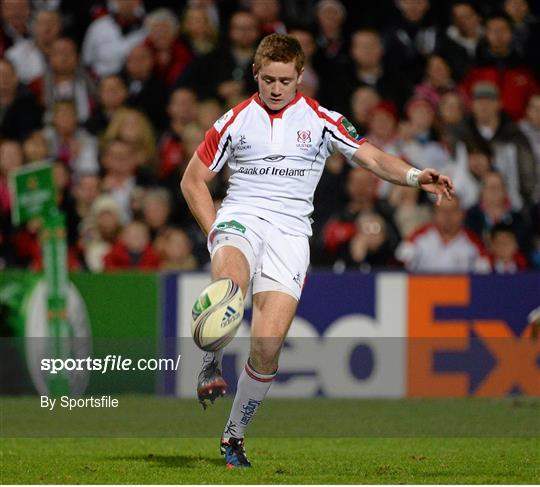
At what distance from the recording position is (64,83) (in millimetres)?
17703

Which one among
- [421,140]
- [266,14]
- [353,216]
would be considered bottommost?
[353,216]

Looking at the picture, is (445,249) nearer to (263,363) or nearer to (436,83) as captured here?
(436,83)

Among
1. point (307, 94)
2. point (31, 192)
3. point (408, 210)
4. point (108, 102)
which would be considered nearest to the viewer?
point (31, 192)

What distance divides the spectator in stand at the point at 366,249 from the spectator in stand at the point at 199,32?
340 cm

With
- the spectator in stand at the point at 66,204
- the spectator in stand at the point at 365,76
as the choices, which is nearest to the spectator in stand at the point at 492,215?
the spectator in stand at the point at 365,76

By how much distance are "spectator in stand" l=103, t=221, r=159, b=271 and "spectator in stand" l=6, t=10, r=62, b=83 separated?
10.2 ft

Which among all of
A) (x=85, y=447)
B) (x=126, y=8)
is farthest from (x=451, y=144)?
(x=85, y=447)

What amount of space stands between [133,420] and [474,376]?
3927 millimetres

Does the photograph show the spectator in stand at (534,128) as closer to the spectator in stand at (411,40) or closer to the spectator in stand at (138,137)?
the spectator in stand at (411,40)

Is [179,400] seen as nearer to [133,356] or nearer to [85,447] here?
[133,356]

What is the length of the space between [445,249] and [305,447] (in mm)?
4942

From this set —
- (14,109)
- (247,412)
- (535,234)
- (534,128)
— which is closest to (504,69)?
(534,128)

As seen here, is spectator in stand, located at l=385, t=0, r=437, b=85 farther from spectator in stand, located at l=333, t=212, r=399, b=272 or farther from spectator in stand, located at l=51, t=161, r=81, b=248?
spectator in stand, located at l=51, t=161, r=81, b=248

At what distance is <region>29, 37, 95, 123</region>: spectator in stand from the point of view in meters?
17.5
